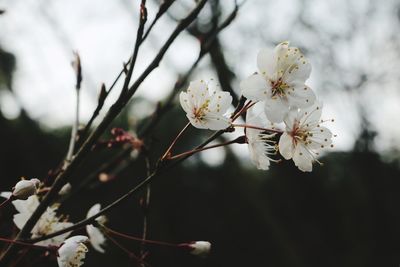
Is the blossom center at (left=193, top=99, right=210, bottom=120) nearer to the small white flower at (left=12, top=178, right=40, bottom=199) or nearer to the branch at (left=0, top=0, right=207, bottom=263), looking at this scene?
the branch at (left=0, top=0, right=207, bottom=263)

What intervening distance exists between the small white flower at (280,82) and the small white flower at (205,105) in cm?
9

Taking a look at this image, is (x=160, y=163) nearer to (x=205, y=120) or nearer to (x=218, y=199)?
(x=205, y=120)

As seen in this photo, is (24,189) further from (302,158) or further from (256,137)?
(302,158)

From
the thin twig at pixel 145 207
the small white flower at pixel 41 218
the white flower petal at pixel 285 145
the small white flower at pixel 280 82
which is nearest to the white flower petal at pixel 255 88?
the small white flower at pixel 280 82

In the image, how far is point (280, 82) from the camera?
38.2 inches

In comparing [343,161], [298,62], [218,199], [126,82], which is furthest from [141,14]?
[343,161]

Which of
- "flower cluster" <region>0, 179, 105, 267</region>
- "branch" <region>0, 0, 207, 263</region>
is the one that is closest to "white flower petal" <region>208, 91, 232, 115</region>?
"branch" <region>0, 0, 207, 263</region>

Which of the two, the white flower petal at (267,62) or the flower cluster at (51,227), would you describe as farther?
the white flower petal at (267,62)

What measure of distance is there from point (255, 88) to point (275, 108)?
6 cm

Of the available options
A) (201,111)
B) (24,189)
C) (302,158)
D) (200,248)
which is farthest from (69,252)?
(302,158)

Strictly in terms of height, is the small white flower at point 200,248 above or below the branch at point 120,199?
above

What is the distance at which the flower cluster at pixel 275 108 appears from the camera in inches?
33.3

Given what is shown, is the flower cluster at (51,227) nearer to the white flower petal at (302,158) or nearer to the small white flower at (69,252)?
the small white flower at (69,252)

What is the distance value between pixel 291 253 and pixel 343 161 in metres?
5.82
